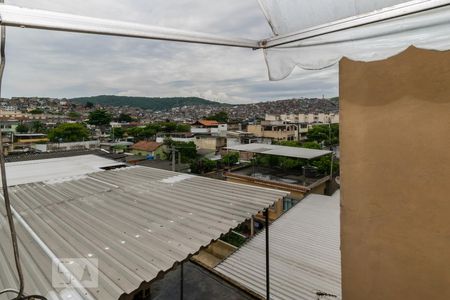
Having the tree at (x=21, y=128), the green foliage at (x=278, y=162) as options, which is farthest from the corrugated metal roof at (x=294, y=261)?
the tree at (x=21, y=128)

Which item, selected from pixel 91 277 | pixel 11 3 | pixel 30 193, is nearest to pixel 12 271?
pixel 91 277

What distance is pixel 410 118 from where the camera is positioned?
6.67 feet

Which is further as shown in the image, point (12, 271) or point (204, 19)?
point (204, 19)

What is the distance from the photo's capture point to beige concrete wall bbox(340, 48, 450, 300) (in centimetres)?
191

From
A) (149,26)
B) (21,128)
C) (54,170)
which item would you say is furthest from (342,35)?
(21,128)

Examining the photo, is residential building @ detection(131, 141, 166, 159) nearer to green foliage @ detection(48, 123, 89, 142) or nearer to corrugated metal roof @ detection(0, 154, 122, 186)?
green foliage @ detection(48, 123, 89, 142)

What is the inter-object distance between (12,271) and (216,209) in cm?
210

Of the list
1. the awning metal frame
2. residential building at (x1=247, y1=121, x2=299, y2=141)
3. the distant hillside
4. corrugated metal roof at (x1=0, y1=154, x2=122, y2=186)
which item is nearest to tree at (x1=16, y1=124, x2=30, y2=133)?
residential building at (x1=247, y1=121, x2=299, y2=141)

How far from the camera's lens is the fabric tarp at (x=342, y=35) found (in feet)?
4.42

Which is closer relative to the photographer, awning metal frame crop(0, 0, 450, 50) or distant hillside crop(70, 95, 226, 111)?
awning metal frame crop(0, 0, 450, 50)

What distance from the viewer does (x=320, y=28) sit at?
176cm

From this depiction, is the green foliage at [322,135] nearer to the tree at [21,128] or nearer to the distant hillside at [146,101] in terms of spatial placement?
the tree at [21,128]

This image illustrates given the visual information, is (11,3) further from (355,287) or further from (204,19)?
(355,287)

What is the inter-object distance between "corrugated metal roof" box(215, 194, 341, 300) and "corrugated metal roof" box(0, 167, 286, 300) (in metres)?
2.31
